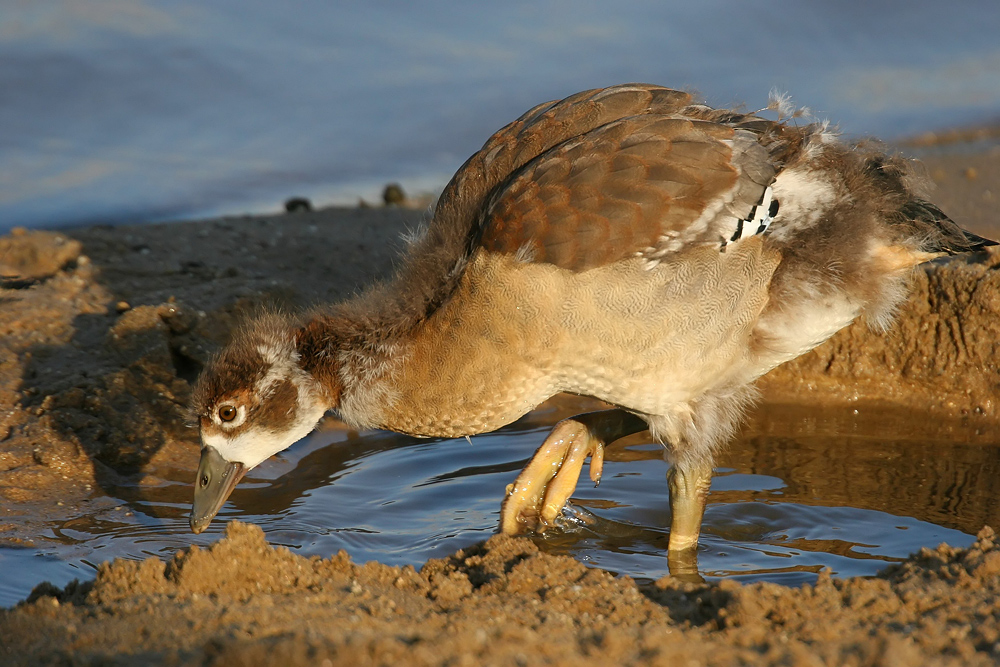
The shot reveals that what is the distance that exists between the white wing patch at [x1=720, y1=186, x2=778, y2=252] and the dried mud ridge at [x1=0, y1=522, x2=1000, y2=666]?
1629 millimetres

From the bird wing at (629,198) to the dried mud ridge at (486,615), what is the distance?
138 cm

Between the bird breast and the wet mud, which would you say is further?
the bird breast

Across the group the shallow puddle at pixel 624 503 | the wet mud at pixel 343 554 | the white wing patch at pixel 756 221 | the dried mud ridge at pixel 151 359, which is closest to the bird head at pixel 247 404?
the shallow puddle at pixel 624 503

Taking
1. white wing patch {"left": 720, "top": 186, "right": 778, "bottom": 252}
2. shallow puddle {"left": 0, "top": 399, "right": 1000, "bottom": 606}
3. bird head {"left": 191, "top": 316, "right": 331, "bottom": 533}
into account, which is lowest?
shallow puddle {"left": 0, "top": 399, "right": 1000, "bottom": 606}

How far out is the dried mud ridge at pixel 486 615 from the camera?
3262 millimetres

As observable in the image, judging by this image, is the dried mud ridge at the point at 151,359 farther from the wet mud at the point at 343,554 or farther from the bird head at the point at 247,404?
the bird head at the point at 247,404

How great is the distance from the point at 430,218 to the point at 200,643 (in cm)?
310

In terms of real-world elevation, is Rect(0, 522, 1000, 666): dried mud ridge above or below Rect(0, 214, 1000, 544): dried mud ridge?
below

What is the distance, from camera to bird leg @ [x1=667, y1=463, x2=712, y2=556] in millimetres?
5539

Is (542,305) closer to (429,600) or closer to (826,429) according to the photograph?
(429,600)

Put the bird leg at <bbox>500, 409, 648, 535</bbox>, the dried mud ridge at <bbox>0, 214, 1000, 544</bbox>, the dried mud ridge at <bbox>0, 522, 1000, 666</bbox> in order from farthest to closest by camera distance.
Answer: the dried mud ridge at <bbox>0, 214, 1000, 544</bbox> < the bird leg at <bbox>500, 409, 648, 535</bbox> < the dried mud ridge at <bbox>0, 522, 1000, 666</bbox>

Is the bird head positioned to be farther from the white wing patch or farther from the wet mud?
the white wing patch

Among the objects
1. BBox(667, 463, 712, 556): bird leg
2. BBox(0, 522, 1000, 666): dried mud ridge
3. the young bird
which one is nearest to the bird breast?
the young bird

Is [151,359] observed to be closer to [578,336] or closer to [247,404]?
[247,404]
